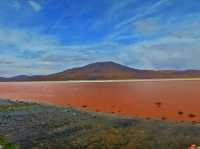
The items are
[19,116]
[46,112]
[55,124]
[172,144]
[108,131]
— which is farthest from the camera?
[46,112]

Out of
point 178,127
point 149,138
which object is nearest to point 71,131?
point 149,138

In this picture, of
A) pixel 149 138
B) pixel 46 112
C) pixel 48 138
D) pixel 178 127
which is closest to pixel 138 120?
pixel 178 127

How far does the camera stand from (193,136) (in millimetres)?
16906

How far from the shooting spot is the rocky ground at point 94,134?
16.0 metres

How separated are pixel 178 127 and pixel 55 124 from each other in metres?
6.06

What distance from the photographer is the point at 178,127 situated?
18750 millimetres

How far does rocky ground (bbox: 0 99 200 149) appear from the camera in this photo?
15991mm

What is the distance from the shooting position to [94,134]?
1739cm

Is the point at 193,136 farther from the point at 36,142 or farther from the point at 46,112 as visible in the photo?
the point at 46,112

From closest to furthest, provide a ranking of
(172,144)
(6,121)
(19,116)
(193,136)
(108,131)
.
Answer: (172,144) → (193,136) → (108,131) → (6,121) → (19,116)

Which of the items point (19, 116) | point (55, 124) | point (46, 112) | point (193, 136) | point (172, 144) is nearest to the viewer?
point (172, 144)

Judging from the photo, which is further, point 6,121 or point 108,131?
point 6,121

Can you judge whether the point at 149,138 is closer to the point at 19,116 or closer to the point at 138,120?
the point at 138,120

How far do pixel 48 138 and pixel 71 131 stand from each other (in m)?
1.49
